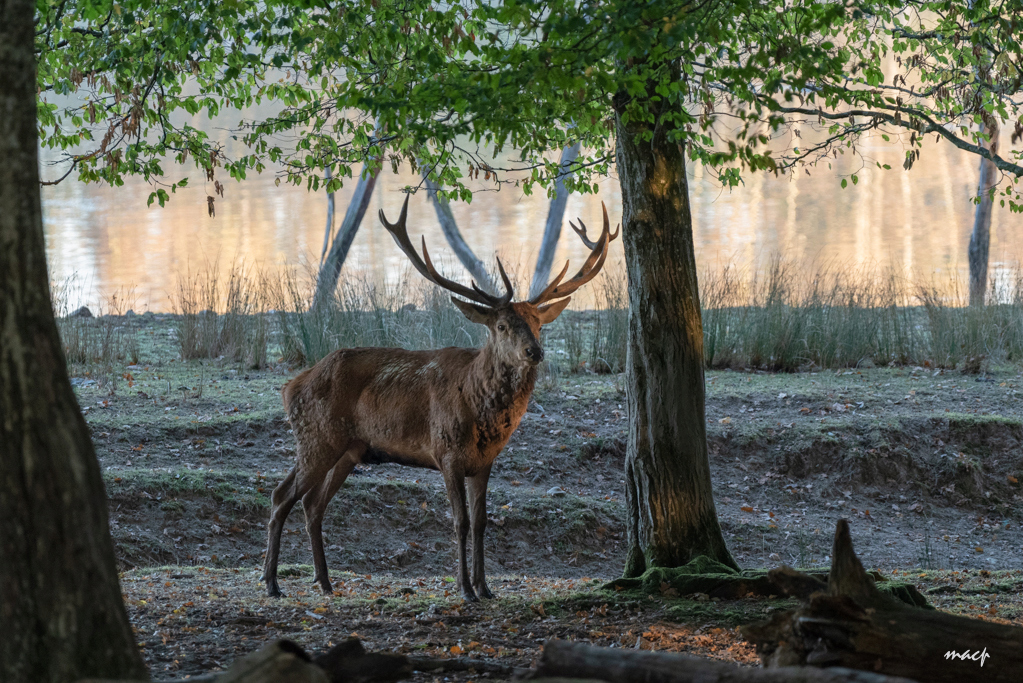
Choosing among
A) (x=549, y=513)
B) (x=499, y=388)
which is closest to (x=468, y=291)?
(x=499, y=388)

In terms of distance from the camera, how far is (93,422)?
1009cm

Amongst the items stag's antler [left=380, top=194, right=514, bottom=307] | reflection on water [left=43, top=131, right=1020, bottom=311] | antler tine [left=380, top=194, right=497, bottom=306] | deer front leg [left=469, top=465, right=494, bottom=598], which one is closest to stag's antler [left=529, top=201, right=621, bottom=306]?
stag's antler [left=380, top=194, right=514, bottom=307]

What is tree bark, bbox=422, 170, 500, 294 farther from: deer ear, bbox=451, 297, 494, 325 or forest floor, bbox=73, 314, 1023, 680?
deer ear, bbox=451, 297, 494, 325

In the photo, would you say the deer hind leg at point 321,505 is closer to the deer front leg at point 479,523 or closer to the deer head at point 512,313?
the deer front leg at point 479,523

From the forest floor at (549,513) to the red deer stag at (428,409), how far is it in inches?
22.9

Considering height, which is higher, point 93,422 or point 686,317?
point 686,317

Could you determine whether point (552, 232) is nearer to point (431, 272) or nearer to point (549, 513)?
point (549, 513)

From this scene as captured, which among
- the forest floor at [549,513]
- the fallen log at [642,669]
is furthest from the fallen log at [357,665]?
the forest floor at [549,513]

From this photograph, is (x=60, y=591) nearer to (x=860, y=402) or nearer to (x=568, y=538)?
(x=568, y=538)

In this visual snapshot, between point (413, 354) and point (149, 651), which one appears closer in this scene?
point (149, 651)

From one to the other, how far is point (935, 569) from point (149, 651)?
18.5ft

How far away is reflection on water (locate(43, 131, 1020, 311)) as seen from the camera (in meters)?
30.5

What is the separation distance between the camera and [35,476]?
2928 mm

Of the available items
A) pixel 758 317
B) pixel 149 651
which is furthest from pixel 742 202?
pixel 149 651
